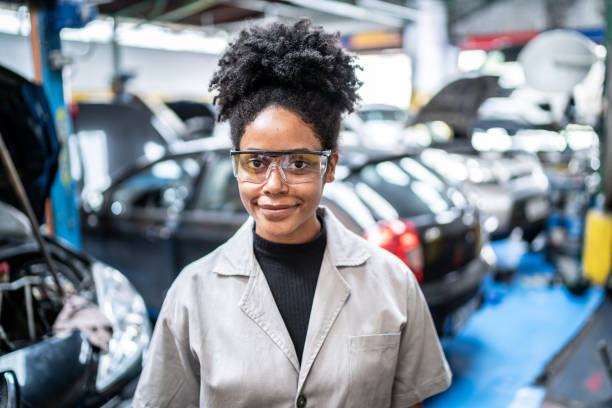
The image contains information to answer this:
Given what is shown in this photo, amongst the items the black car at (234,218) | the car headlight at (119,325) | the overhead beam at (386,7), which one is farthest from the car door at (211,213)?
the overhead beam at (386,7)

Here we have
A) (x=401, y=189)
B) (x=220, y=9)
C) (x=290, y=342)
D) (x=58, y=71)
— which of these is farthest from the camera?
(x=220, y=9)

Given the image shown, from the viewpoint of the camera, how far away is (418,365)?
137 cm

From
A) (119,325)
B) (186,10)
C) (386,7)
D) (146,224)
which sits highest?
(386,7)

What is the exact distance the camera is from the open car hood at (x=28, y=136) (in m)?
2.66

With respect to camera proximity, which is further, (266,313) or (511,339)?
(511,339)

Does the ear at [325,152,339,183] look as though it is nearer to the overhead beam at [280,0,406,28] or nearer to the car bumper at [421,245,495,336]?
the car bumper at [421,245,495,336]

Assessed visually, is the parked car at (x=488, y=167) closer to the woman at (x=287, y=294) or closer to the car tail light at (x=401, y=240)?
the car tail light at (x=401, y=240)

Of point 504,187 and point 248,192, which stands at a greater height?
point 248,192

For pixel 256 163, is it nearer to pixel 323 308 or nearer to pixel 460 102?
pixel 323 308

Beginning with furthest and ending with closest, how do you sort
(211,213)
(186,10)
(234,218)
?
1. (186,10)
2. (211,213)
3. (234,218)

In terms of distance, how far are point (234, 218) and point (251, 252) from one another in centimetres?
219

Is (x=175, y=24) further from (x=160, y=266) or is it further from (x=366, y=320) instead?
(x=366, y=320)

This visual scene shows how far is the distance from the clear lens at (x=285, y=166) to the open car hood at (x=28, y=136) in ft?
6.33

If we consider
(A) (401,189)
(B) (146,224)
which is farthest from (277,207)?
(B) (146,224)
